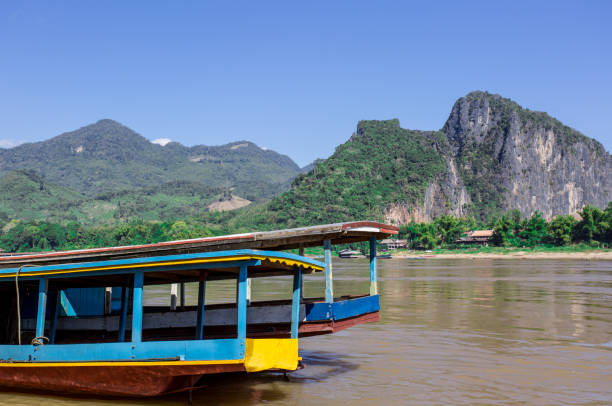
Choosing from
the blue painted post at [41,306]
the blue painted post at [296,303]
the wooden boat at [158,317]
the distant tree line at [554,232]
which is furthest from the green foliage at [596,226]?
the blue painted post at [41,306]

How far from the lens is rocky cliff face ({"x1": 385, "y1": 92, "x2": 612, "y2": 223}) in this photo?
159 m

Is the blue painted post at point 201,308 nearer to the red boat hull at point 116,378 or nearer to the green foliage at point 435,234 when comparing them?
the red boat hull at point 116,378

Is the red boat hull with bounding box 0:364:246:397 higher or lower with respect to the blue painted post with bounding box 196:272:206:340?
lower

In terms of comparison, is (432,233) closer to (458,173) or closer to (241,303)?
(458,173)

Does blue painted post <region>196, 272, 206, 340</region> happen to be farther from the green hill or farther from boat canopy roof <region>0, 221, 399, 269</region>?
the green hill

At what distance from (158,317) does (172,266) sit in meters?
2.80

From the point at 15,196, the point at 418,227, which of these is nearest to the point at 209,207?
the point at 15,196

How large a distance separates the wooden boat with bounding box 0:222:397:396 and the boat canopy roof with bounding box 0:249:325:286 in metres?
0.02

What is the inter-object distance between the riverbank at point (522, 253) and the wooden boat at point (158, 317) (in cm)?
6647

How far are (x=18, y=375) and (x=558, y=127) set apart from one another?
190 meters

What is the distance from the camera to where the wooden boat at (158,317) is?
7.43 metres

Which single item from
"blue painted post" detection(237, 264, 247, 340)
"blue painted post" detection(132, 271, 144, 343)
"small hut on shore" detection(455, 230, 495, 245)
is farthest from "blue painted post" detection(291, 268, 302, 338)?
"small hut on shore" detection(455, 230, 495, 245)

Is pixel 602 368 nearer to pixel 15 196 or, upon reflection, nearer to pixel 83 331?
pixel 83 331

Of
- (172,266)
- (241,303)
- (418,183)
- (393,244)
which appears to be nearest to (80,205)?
(418,183)
